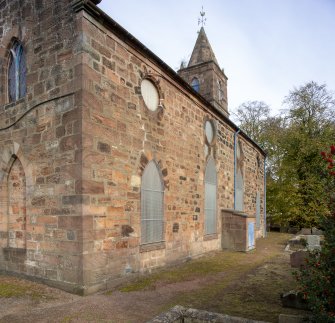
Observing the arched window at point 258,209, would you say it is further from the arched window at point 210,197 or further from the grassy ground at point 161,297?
the grassy ground at point 161,297

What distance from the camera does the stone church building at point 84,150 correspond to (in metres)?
6.23

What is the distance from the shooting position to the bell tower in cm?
2039

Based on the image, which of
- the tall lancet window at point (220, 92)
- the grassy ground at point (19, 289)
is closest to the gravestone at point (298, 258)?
the grassy ground at point (19, 289)

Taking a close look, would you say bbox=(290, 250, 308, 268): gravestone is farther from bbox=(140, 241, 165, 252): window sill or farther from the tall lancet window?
the tall lancet window

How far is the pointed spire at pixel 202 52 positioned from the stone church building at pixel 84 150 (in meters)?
12.1

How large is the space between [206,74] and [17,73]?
14.7 m

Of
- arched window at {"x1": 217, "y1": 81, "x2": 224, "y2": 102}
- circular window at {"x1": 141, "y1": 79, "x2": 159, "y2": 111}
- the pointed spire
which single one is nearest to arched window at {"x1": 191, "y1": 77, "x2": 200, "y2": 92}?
the pointed spire

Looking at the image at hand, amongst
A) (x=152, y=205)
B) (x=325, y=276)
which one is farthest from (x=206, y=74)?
(x=325, y=276)

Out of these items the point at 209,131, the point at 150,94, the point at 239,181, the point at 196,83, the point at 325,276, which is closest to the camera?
the point at 325,276

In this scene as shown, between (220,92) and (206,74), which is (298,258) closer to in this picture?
(206,74)

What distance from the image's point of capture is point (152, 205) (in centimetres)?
820

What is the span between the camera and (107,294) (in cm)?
609

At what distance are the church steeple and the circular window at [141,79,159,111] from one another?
11.7 m

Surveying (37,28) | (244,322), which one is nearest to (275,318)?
(244,322)
